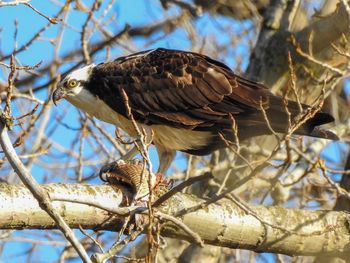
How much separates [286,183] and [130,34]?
15.3 feet

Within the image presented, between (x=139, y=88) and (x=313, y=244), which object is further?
(x=139, y=88)

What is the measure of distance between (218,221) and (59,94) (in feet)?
8.16

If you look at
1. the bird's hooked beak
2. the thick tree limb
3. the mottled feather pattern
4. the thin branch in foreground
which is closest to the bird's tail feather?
the mottled feather pattern

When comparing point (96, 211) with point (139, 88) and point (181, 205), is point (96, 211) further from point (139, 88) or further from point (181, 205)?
point (139, 88)

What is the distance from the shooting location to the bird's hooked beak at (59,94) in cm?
774

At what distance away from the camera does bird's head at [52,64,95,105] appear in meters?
7.76

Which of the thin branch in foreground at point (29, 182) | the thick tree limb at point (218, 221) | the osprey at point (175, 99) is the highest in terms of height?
the osprey at point (175, 99)

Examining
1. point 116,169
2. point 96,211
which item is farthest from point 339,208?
point 96,211

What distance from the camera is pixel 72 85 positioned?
778cm

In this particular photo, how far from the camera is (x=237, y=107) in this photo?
732 cm

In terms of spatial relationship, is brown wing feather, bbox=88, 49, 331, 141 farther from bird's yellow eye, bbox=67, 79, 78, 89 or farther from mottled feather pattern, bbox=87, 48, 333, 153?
bird's yellow eye, bbox=67, 79, 78, 89

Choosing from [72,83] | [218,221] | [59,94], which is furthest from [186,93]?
[218,221]

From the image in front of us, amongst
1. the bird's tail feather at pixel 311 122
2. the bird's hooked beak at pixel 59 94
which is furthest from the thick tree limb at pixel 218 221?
the bird's hooked beak at pixel 59 94

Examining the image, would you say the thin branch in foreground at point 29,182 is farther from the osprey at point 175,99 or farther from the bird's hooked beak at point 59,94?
the bird's hooked beak at point 59,94
